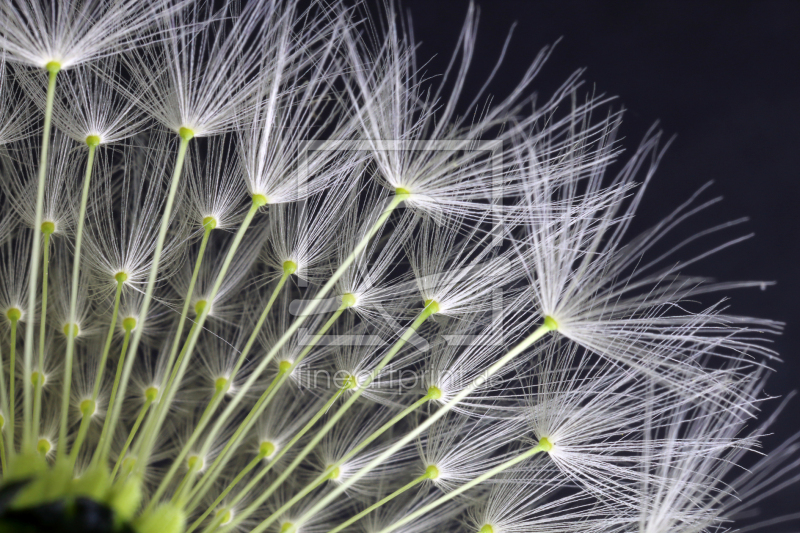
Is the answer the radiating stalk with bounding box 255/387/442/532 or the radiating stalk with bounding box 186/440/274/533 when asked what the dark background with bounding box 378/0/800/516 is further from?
the radiating stalk with bounding box 186/440/274/533

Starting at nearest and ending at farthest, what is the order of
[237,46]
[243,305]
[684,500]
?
[684,500], [237,46], [243,305]

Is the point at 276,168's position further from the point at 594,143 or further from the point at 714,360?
the point at 714,360

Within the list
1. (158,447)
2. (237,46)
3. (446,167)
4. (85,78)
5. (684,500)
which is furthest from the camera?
(158,447)

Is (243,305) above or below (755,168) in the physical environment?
below

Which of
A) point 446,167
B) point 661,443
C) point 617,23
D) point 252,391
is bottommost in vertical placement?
point 661,443

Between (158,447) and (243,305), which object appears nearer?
(243,305)

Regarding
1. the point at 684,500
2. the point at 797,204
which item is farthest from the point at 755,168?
the point at 684,500
